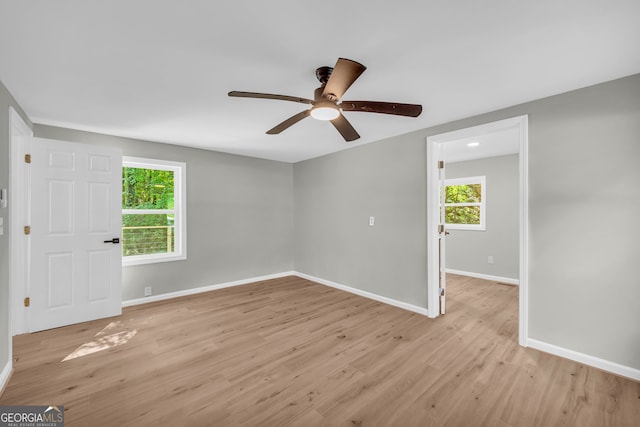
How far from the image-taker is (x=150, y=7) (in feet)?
4.61

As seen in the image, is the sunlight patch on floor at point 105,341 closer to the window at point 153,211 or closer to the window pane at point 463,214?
the window at point 153,211

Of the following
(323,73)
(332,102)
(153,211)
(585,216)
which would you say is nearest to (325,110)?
(332,102)

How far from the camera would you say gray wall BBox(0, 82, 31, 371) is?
2.12 m

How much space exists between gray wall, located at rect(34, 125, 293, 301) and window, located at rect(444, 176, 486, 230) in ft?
10.8

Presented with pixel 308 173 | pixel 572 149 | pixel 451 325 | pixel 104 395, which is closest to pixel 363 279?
pixel 451 325

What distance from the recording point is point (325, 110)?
6.35 ft

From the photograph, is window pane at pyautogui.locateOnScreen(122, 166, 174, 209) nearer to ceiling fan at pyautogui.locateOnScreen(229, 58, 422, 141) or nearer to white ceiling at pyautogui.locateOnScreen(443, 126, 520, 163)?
ceiling fan at pyautogui.locateOnScreen(229, 58, 422, 141)

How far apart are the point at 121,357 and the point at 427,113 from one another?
12.1 ft

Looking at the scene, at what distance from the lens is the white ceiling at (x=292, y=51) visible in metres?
1.44

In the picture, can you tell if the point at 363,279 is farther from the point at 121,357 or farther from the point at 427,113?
the point at 121,357

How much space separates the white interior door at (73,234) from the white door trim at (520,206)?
3800 mm

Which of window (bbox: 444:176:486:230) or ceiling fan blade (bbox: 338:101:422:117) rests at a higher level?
ceiling fan blade (bbox: 338:101:422:117)

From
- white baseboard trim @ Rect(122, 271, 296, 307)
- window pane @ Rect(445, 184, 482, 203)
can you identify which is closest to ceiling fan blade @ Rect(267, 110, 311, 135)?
white baseboard trim @ Rect(122, 271, 296, 307)

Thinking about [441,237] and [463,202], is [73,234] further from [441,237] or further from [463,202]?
[463,202]
